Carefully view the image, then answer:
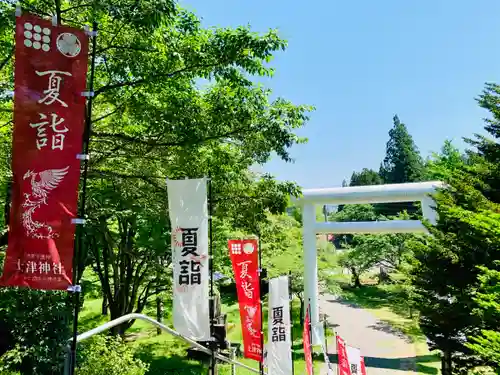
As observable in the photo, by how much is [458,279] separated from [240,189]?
7.44 meters

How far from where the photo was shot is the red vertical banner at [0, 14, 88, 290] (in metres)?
3.38

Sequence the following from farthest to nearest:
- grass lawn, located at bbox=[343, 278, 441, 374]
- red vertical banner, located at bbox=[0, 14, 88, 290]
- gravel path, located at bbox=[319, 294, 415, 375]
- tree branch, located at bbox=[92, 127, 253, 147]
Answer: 1. grass lawn, located at bbox=[343, 278, 441, 374]
2. gravel path, located at bbox=[319, 294, 415, 375]
3. tree branch, located at bbox=[92, 127, 253, 147]
4. red vertical banner, located at bbox=[0, 14, 88, 290]

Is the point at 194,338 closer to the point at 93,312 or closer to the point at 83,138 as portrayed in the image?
the point at 83,138

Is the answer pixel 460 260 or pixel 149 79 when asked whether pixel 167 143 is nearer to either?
pixel 149 79

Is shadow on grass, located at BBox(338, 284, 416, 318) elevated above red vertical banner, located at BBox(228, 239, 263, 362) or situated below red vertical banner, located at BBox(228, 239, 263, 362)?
below

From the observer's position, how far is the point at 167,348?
17062 mm

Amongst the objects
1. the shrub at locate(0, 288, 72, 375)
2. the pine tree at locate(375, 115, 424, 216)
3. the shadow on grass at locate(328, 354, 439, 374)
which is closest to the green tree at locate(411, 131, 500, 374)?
the shadow on grass at locate(328, 354, 439, 374)

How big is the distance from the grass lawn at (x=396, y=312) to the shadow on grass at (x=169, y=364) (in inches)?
345

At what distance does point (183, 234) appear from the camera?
610cm

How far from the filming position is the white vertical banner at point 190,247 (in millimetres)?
5980

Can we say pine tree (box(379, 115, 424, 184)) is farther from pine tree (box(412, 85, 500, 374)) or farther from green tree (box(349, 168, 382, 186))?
pine tree (box(412, 85, 500, 374))

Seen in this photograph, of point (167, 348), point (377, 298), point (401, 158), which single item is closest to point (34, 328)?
point (167, 348)

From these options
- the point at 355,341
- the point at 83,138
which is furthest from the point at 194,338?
the point at 355,341

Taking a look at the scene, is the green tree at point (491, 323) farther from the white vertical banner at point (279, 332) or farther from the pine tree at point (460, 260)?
the white vertical banner at point (279, 332)
